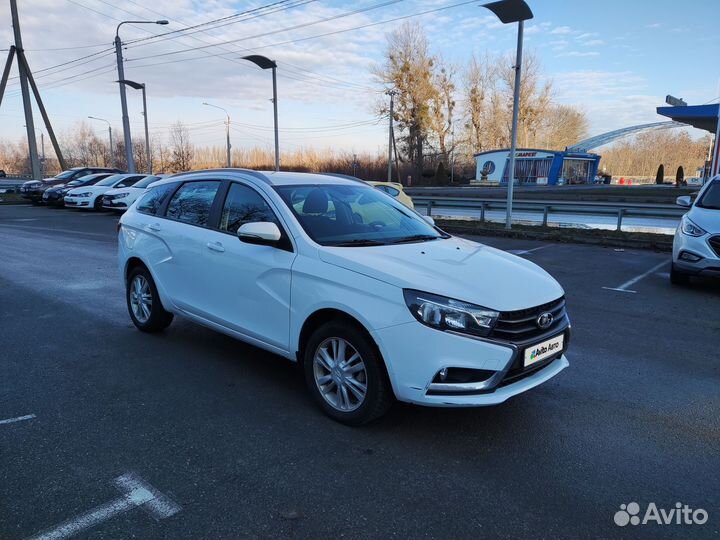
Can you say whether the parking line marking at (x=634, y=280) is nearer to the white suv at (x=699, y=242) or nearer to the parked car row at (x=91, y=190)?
the white suv at (x=699, y=242)

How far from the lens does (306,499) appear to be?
278cm

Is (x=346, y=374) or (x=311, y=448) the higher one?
(x=346, y=374)

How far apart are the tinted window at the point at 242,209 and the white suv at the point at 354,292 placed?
0.04ft

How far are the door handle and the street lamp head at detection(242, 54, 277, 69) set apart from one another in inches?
812

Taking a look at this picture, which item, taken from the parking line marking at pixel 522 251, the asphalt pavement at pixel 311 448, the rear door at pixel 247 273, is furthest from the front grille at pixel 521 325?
the parking line marking at pixel 522 251

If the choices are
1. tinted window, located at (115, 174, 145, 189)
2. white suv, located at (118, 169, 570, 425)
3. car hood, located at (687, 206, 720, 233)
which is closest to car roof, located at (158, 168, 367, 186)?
white suv, located at (118, 169, 570, 425)

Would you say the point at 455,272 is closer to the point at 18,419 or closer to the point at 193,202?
the point at 193,202

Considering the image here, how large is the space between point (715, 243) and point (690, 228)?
47cm

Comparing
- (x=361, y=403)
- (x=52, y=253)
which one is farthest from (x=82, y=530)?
(x=52, y=253)

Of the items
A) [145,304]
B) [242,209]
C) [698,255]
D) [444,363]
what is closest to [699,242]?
[698,255]

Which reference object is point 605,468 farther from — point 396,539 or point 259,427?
point 259,427

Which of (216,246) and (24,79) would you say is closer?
(216,246)

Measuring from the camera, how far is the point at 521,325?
3.27 meters

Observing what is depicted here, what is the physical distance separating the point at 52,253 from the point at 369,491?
1083 centimetres
